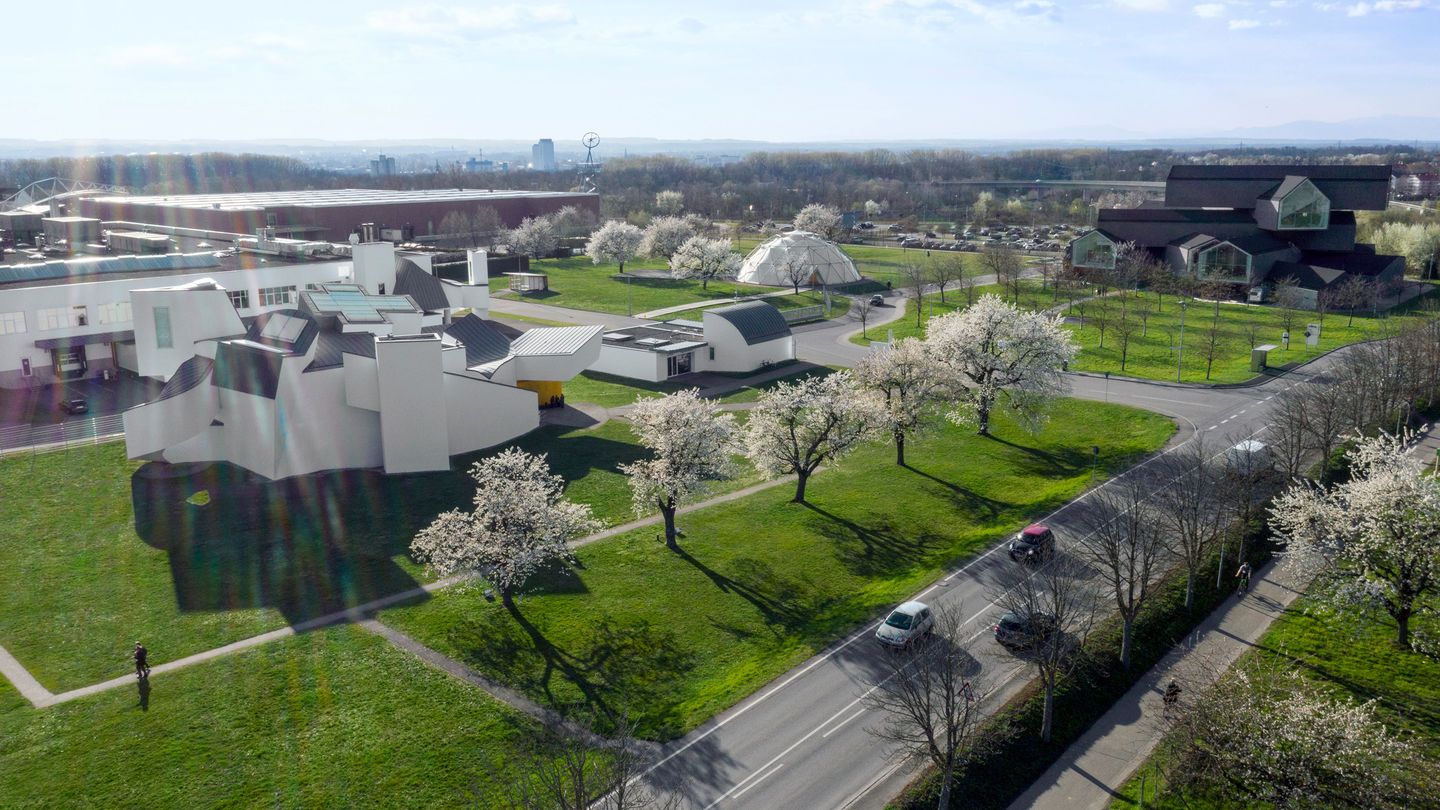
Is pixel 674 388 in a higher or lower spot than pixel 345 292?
lower

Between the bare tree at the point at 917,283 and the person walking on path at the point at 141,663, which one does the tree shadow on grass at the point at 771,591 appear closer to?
the person walking on path at the point at 141,663

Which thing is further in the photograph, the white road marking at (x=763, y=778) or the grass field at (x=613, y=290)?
the grass field at (x=613, y=290)

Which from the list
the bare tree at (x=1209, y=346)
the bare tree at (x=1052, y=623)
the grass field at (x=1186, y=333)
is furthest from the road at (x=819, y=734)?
the grass field at (x=1186, y=333)

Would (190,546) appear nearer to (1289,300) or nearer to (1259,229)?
(1289,300)

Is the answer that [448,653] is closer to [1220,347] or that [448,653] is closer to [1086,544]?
[1086,544]

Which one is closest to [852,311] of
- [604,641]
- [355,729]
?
[604,641]

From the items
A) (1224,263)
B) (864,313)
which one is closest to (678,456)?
(864,313)
